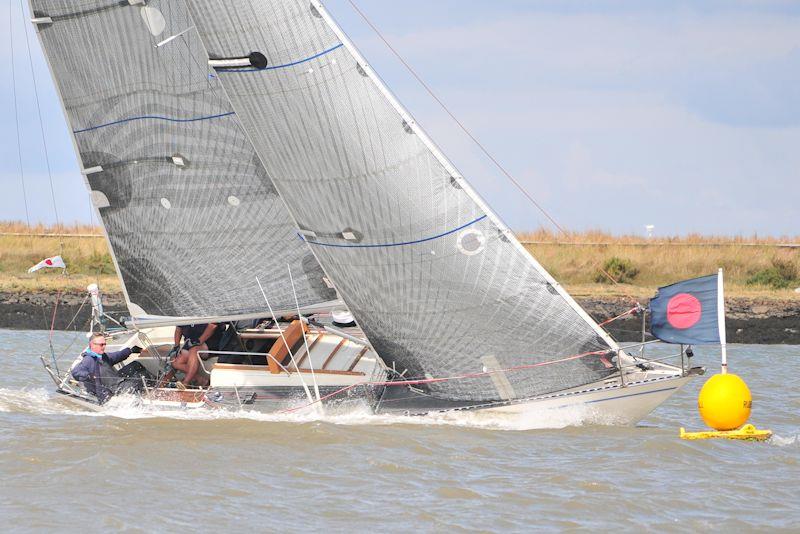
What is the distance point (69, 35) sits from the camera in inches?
605

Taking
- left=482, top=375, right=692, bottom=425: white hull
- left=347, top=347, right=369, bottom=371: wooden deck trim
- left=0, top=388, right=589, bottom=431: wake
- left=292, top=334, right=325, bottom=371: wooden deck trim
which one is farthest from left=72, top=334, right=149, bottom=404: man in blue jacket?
left=482, top=375, right=692, bottom=425: white hull

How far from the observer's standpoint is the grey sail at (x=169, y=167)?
15211 mm

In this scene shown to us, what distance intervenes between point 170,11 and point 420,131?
3.90 meters

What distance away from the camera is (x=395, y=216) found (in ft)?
45.3

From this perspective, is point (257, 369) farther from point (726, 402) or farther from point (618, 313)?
point (618, 313)

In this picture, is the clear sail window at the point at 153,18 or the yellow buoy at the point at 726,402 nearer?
the yellow buoy at the point at 726,402

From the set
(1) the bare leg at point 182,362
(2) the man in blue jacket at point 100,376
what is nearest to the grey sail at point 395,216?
(1) the bare leg at point 182,362

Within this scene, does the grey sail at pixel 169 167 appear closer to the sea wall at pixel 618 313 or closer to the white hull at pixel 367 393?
the white hull at pixel 367 393

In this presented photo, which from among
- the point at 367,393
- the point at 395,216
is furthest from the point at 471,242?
the point at 367,393

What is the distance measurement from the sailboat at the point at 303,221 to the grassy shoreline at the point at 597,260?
682 inches

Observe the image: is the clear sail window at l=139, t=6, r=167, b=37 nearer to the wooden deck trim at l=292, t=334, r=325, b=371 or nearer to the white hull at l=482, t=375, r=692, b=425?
the wooden deck trim at l=292, t=334, r=325, b=371

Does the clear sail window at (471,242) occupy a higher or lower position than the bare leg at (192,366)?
higher

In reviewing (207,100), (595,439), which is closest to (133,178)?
(207,100)

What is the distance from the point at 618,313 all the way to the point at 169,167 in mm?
17297
